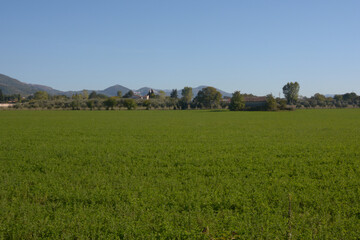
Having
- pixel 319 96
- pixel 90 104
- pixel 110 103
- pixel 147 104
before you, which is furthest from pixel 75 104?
pixel 319 96

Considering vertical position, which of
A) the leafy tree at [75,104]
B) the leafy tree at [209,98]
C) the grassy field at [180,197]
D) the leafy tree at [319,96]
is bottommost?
the grassy field at [180,197]

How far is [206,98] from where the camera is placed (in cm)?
13925

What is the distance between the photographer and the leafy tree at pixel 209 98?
139m

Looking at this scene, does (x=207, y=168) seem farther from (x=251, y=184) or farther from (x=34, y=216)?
(x=34, y=216)

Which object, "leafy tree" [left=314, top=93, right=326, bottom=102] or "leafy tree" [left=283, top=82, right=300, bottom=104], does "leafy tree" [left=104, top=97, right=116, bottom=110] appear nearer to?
"leafy tree" [left=283, top=82, right=300, bottom=104]

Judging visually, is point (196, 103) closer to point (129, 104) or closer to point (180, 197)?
point (129, 104)

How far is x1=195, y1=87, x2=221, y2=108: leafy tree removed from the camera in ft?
457

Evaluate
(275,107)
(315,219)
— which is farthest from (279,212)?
(275,107)

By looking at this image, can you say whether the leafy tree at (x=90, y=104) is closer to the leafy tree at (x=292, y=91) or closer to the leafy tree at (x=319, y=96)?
the leafy tree at (x=292, y=91)

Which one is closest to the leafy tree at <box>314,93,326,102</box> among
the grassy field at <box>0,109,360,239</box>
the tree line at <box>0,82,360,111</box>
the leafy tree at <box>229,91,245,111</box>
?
the tree line at <box>0,82,360,111</box>

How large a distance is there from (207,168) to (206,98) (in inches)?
5066

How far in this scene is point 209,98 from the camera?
457 feet

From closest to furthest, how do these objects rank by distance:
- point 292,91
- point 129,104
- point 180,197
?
point 180,197 < point 129,104 < point 292,91

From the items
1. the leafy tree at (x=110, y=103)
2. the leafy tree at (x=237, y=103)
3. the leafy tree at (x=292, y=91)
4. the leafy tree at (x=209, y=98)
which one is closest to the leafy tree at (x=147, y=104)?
the leafy tree at (x=110, y=103)
